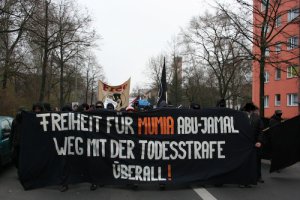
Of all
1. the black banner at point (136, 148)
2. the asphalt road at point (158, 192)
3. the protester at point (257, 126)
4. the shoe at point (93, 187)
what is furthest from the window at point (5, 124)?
the protester at point (257, 126)

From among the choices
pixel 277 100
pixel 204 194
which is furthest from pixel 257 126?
pixel 277 100

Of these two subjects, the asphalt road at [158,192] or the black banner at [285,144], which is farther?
the black banner at [285,144]

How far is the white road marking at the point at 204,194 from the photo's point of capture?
8076 mm

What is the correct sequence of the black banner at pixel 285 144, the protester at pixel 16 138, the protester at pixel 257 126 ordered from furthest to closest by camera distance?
the black banner at pixel 285 144, the protester at pixel 16 138, the protester at pixel 257 126

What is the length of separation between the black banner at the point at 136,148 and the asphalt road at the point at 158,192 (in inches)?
7.2

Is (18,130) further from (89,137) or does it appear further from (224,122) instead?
(224,122)

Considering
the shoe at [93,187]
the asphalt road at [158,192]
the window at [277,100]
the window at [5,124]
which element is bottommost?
the asphalt road at [158,192]

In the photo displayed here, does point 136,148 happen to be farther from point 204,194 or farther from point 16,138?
point 16,138

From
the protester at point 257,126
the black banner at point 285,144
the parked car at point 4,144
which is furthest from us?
the parked car at point 4,144

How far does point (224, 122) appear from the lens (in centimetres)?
921

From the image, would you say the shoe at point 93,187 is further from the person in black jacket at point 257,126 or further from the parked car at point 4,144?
the person in black jacket at point 257,126

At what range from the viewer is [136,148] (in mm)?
9023

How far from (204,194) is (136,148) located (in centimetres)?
162

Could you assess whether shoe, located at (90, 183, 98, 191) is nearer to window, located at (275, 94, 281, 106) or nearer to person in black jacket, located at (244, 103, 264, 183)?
person in black jacket, located at (244, 103, 264, 183)
